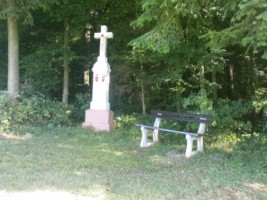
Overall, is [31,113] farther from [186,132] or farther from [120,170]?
[120,170]

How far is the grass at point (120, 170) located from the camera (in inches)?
193

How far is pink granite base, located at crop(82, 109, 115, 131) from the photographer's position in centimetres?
1038

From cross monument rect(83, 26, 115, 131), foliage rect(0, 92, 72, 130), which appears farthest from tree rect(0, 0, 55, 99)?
cross monument rect(83, 26, 115, 131)

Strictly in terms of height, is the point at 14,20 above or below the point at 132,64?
above

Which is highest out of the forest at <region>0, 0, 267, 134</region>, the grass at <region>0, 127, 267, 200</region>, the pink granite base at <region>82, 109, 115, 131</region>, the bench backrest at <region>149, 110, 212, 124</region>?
the forest at <region>0, 0, 267, 134</region>

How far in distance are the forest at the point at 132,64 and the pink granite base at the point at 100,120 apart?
75 centimetres

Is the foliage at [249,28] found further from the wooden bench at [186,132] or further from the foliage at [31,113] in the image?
the foliage at [31,113]

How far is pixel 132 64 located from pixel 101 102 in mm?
2277

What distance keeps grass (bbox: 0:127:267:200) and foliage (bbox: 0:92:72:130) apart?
1.05 meters

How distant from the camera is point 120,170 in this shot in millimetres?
6125

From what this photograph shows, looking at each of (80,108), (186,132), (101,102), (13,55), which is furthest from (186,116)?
(80,108)

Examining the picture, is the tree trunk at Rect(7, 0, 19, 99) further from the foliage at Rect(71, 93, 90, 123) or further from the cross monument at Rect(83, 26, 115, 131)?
the cross monument at Rect(83, 26, 115, 131)

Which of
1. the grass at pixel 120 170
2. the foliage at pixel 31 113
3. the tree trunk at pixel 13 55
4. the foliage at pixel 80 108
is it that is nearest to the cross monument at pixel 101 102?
the foliage at pixel 31 113

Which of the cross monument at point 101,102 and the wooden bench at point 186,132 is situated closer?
the wooden bench at point 186,132
